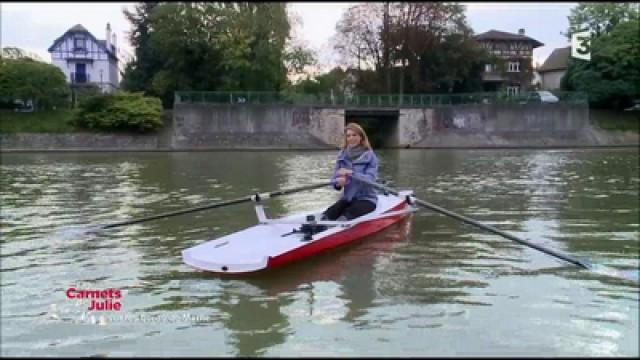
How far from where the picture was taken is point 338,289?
7.97 meters

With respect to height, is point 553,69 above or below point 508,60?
below

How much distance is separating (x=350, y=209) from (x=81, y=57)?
247ft

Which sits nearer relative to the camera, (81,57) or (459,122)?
(459,122)

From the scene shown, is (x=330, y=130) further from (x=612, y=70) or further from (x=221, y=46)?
(x=612, y=70)

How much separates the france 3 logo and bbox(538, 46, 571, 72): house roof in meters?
14.8

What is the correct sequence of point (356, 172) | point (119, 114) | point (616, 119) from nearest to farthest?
point (356, 172), point (119, 114), point (616, 119)

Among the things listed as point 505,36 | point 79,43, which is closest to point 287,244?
point 79,43

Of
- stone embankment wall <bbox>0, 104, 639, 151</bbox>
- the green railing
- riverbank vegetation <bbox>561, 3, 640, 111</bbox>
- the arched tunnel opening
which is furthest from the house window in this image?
riverbank vegetation <bbox>561, 3, 640, 111</bbox>

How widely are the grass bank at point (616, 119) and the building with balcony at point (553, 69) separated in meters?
23.9

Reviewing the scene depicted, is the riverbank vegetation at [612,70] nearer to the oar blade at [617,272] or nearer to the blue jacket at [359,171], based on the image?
the blue jacket at [359,171]

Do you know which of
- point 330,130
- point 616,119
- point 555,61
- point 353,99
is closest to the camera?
point 330,130

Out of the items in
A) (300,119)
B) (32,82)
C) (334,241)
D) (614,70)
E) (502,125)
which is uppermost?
(614,70)

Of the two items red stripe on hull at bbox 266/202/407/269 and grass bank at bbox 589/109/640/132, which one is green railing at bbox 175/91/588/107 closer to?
grass bank at bbox 589/109/640/132

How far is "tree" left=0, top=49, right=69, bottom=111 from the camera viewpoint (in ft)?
163
